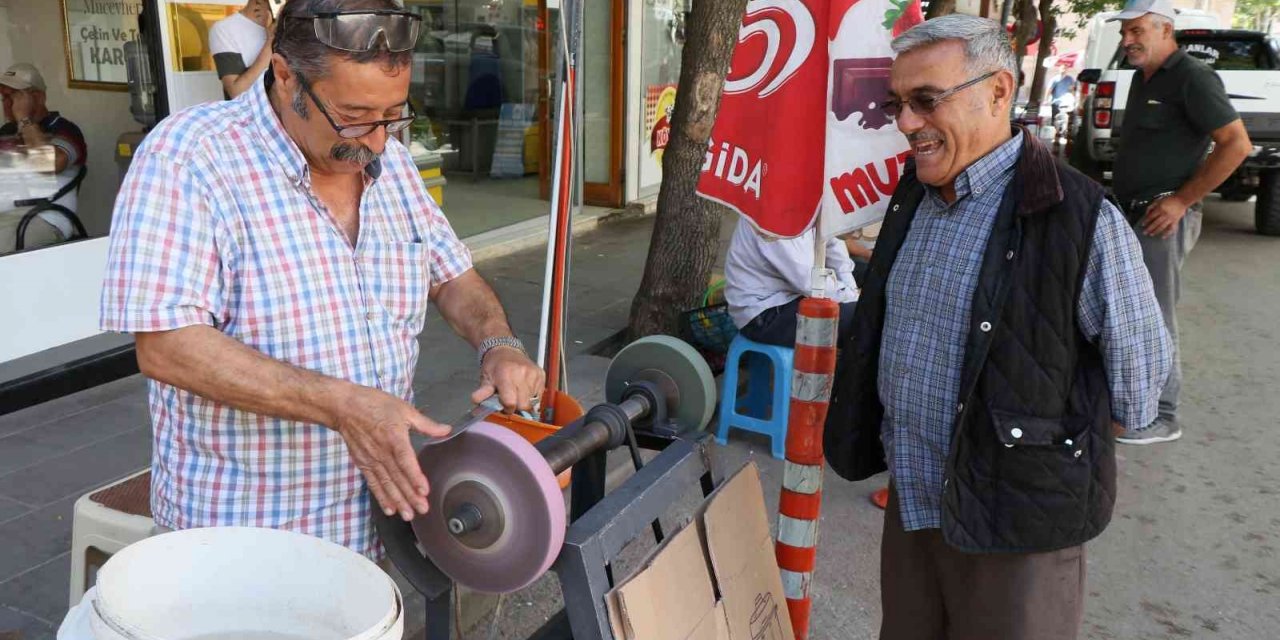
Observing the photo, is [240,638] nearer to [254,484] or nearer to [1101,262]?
[254,484]

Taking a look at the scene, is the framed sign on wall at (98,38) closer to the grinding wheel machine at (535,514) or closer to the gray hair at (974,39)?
the grinding wheel machine at (535,514)

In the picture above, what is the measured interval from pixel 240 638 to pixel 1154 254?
4306mm

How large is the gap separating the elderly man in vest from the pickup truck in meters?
8.78

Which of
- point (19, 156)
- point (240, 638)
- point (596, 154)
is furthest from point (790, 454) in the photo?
point (596, 154)

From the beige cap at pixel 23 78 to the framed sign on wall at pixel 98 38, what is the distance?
155mm

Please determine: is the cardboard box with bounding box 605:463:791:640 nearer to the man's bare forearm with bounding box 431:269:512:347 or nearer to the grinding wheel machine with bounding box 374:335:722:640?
the grinding wheel machine with bounding box 374:335:722:640

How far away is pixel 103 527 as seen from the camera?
2281 millimetres

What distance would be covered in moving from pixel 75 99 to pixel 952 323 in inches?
181

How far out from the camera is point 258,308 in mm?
1619

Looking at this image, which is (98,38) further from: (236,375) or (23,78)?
(236,375)

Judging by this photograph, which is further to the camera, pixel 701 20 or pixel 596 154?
pixel 596 154

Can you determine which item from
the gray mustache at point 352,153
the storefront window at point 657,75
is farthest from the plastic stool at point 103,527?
the storefront window at point 657,75

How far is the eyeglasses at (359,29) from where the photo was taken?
157 centimetres

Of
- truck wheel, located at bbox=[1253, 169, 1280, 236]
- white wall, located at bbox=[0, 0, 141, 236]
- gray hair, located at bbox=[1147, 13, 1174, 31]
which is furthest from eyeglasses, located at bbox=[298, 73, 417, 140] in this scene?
truck wheel, located at bbox=[1253, 169, 1280, 236]
